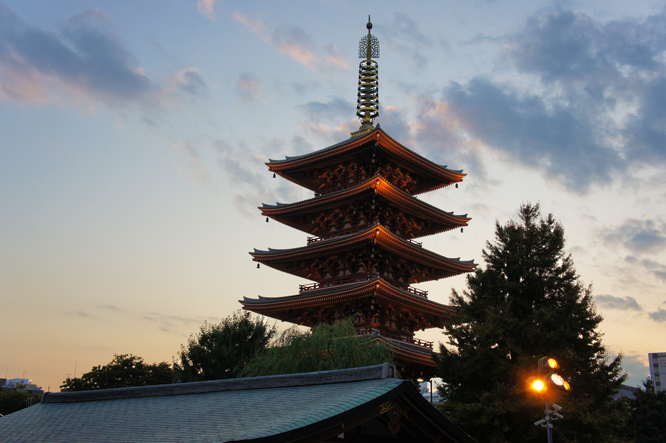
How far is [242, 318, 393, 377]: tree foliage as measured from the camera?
2711 cm

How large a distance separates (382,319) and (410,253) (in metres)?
4.73

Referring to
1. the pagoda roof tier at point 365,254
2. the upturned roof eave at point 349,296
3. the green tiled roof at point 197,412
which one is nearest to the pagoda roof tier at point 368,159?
the pagoda roof tier at point 365,254

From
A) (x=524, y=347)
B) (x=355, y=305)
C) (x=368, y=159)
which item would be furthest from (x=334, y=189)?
(x=524, y=347)

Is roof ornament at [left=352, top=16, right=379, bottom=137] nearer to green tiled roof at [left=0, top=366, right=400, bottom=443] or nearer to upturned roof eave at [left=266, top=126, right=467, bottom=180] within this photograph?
upturned roof eave at [left=266, top=126, right=467, bottom=180]

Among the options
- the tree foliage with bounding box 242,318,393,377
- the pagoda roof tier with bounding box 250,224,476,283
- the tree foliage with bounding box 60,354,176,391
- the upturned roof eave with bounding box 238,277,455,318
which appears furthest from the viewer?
the tree foliage with bounding box 60,354,176,391

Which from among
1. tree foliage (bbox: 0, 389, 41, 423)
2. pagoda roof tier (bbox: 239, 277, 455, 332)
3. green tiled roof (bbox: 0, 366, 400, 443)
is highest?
pagoda roof tier (bbox: 239, 277, 455, 332)

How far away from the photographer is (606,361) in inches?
894

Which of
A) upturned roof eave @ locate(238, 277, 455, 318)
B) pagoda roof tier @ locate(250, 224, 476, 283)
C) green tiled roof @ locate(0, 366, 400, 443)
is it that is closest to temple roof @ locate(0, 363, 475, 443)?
green tiled roof @ locate(0, 366, 400, 443)

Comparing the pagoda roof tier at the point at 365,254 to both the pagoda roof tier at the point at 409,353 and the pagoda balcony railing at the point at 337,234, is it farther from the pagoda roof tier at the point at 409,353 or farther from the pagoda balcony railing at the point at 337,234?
the pagoda roof tier at the point at 409,353

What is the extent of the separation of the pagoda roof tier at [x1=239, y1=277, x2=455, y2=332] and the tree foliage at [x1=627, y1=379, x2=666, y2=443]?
16065 mm

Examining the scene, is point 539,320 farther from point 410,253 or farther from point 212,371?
point 212,371

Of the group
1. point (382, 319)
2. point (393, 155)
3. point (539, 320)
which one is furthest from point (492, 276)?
point (393, 155)

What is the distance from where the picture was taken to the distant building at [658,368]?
432 feet

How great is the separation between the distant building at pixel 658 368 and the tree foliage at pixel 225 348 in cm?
12496
